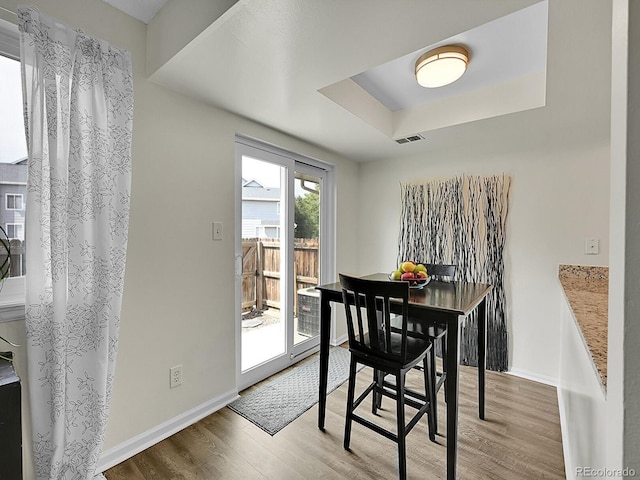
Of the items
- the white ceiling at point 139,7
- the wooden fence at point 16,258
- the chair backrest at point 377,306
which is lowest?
the chair backrest at point 377,306

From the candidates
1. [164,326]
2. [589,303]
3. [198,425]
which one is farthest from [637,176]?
[198,425]

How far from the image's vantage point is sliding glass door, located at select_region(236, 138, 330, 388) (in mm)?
2498

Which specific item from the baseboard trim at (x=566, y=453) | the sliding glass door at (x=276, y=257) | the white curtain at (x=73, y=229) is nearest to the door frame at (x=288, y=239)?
the sliding glass door at (x=276, y=257)

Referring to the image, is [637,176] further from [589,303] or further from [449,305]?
[589,303]

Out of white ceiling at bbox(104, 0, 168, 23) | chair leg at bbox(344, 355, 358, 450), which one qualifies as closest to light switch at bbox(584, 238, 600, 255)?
chair leg at bbox(344, 355, 358, 450)

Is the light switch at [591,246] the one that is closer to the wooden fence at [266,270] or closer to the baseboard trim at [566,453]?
the baseboard trim at [566,453]

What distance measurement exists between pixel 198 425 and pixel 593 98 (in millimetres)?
3393

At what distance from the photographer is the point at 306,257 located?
3.17m

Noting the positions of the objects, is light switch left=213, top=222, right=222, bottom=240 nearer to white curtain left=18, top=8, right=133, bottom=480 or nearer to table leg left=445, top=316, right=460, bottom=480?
white curtain left=18, top=8, right=133, bottom=480

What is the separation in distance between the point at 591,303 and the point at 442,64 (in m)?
1.53

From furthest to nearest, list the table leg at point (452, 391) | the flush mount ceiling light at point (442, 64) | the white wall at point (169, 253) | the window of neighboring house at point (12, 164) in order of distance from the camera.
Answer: the flush mount ceiling light at point (442, 64), the white wall at point (169, 253), the table leg at point (452, 391), the window of neighboring house at point (12, 164)

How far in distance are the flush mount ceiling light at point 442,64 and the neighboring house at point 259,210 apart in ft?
4.87

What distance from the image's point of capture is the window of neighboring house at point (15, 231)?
1395 millimetres

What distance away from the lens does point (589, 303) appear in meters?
1.49
